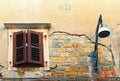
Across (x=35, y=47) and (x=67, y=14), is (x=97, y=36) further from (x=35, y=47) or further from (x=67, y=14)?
(x=35, y=47)

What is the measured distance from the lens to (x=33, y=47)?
11.5 metres

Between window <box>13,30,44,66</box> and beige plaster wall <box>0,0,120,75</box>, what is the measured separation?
1.16 ft

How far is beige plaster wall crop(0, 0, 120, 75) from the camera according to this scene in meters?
11.9

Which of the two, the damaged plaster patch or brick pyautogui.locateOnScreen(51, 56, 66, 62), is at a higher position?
the damaged plaster patch

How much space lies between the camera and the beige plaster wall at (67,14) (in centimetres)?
1193

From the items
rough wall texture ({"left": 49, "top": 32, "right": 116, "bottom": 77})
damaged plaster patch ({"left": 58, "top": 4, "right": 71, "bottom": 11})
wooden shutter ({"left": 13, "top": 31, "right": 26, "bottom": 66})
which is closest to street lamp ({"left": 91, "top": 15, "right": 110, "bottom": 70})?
rough wall texture ({"left": 49, "top": 32, "right": 116, "bottom": 77})

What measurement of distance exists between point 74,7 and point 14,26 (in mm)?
1567

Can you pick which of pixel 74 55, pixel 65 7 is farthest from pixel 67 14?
pixel 74 55

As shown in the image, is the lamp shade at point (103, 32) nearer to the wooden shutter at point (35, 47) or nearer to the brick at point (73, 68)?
the brick at point (73, 68)

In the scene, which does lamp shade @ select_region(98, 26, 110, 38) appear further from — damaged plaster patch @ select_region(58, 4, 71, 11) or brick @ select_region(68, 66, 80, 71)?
damaged plaster patch @ select_region(58, 4, 71, 11)

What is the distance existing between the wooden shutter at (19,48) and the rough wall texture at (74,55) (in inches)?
26.3

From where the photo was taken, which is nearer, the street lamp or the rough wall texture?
the street lamp

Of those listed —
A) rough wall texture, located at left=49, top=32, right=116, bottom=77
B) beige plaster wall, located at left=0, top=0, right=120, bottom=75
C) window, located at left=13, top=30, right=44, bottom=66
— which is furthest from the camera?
beige plaster wall, located at left=0, top=0, right=120, bottom=75

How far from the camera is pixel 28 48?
37.4 ft
